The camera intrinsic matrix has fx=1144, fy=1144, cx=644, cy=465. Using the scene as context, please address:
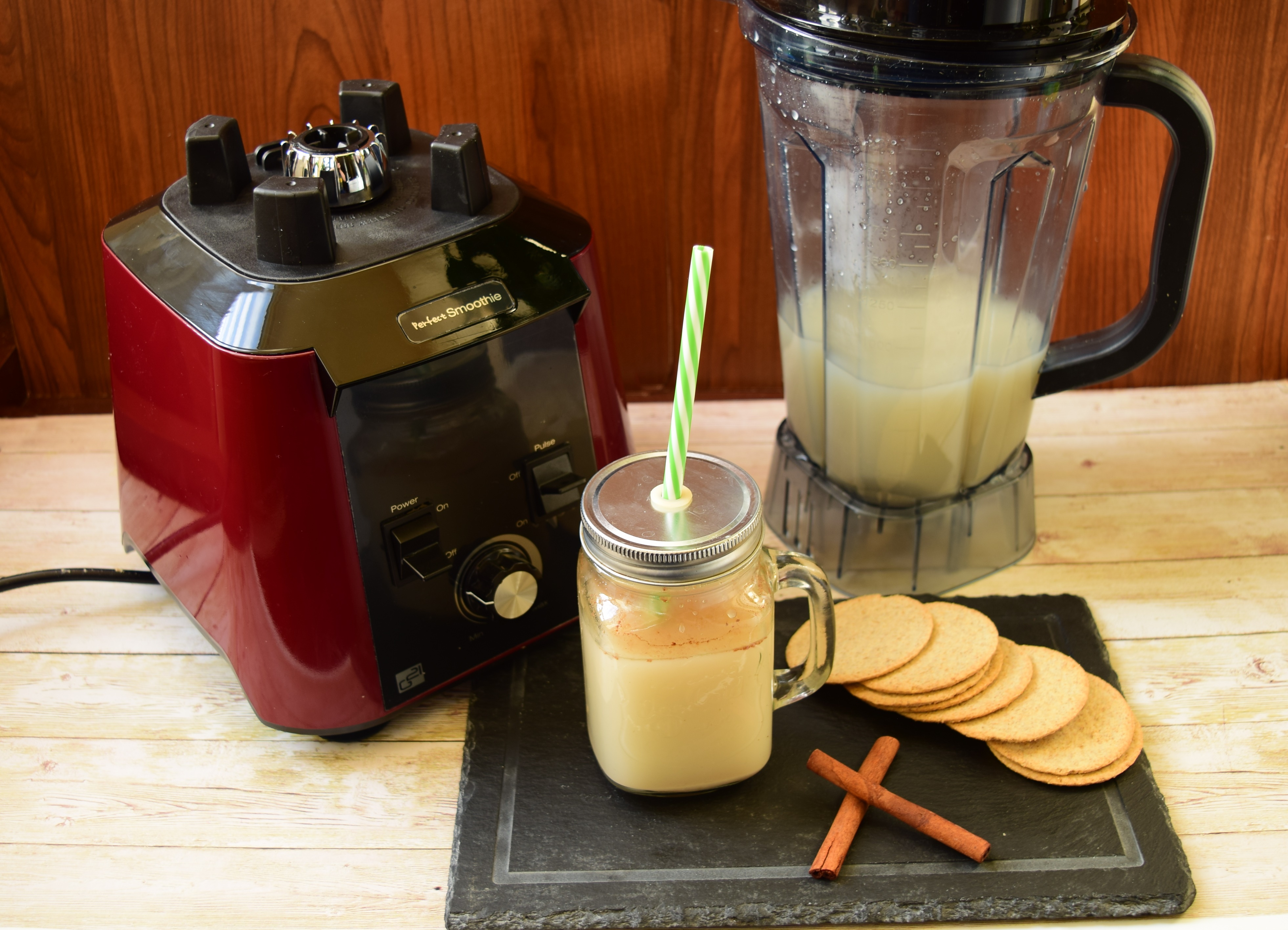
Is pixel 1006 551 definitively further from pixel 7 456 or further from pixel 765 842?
pixel 7 456

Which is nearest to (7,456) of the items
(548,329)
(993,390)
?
(548,329)

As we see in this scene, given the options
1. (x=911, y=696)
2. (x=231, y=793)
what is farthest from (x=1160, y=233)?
(x=231, y=793)

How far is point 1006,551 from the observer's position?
3.22 feet

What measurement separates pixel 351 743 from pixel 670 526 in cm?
32

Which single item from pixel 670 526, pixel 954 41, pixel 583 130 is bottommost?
pixel 670 526

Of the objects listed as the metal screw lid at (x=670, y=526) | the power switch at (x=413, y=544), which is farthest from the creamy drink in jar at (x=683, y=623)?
the power switch at (x=413, y=544)

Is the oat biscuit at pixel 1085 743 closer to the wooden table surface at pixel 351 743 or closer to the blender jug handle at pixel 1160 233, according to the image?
the wooden table surface at pixel 351 743

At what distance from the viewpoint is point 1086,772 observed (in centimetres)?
77

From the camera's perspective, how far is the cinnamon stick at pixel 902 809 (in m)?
0.72

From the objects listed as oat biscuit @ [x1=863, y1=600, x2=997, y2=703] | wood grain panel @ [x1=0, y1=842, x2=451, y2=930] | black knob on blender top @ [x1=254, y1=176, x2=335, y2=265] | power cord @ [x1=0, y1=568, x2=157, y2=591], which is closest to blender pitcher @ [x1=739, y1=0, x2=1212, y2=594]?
oat biscuit @ [x1=863, y1=600, x2=997, y2=703]

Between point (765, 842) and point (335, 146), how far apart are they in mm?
556

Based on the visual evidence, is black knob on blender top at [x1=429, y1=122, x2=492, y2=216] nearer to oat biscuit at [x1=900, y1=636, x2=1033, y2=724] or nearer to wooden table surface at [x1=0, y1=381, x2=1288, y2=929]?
wooden table surface at [x1=0, y1=381, x2=1288, y2=929]

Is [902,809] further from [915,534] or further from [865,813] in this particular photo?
[915,534]

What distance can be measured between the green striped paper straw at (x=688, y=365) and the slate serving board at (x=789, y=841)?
24cm
